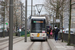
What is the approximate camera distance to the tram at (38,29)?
20.7 m

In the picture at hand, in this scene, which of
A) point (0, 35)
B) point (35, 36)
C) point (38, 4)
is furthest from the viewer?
point (38, 4)

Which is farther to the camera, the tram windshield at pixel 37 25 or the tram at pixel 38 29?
the tram windshield at pixel 37 25

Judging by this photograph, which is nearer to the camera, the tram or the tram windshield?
the tram

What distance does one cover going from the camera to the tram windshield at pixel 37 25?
2089 cm

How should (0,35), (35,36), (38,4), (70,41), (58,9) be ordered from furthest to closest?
(38,4)
(0,35)
(58,9)
(35,36)
(70,41)

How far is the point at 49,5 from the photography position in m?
28.5

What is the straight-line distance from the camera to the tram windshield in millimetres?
20891

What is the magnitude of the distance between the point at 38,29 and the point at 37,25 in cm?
54

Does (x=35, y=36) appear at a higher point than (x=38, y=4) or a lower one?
lower

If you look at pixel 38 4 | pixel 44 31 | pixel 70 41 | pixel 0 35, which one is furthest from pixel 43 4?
pixel 70 41

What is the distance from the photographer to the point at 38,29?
825 inches

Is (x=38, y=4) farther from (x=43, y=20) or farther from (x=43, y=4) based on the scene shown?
(x=43, y=20)

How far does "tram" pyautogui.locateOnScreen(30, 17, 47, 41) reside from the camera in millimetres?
20703

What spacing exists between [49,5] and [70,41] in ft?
43.8
